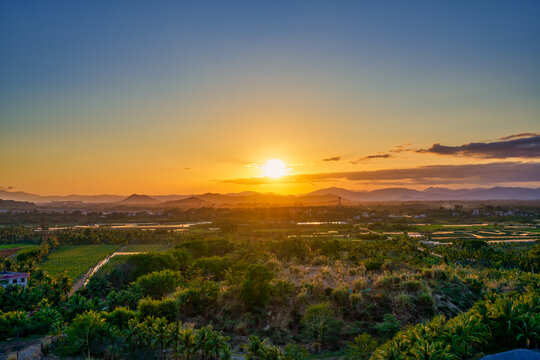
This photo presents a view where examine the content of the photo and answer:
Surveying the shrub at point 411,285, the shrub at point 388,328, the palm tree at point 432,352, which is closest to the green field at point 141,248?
the shrub at point 411,285

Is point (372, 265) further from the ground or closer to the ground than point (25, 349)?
closer to the ground

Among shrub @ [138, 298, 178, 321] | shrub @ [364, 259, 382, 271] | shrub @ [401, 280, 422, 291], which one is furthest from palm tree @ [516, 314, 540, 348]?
shrub @ [138, 298, 178, 321]

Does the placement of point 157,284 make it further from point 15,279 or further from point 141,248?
point 141,248

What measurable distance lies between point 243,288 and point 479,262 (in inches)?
1464

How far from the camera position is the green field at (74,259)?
48422 mm

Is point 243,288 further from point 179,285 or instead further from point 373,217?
point 373,217

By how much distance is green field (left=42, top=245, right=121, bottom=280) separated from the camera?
48422 millimetres

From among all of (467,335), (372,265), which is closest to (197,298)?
(372,265)

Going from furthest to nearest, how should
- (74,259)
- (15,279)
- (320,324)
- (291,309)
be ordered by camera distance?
(74,259) < (15,279) < (291,309) < (320,324)

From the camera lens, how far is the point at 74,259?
191 feet

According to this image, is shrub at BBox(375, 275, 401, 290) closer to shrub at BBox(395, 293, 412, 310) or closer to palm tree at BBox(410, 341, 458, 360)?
shrub at BBox(395, 293, 412, 310)

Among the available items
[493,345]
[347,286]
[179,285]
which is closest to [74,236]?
[179,285]

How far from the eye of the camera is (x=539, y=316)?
1650 centimetres

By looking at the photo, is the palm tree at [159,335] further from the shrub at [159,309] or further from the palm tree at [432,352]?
the palm tree at [432,352]
